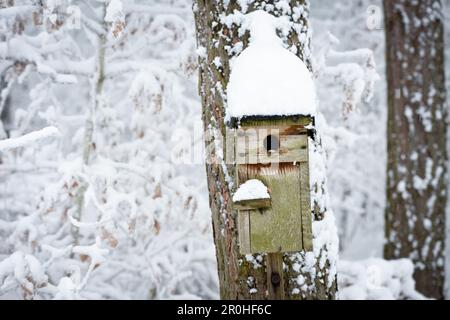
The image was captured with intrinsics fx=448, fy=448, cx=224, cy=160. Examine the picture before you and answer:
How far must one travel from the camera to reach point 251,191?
81.4 inches

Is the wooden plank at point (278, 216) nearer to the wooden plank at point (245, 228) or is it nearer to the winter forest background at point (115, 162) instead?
the wooden plank at point (245, 228)

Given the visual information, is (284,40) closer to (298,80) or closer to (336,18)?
(298,80)

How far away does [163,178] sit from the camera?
3.87 meters

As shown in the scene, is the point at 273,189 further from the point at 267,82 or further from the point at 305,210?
the point at 267,82

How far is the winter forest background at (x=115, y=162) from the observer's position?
10.5 feet

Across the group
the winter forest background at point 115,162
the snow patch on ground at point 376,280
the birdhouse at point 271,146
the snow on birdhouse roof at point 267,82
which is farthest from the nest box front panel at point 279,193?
the snow patch on ground at point 376,280

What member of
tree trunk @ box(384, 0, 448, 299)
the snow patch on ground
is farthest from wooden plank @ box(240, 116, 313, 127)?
tree trunk @ box(384, 0, 448, 299)

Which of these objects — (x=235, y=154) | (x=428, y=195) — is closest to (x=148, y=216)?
Result: (x=235, y=154)

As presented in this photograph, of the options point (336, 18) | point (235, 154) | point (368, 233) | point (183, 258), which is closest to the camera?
point (235, 154)

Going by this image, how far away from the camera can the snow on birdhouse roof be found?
202 cm

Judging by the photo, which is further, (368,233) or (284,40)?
(368,233)

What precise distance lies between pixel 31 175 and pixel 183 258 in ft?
5.76

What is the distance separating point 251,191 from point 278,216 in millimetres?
198
